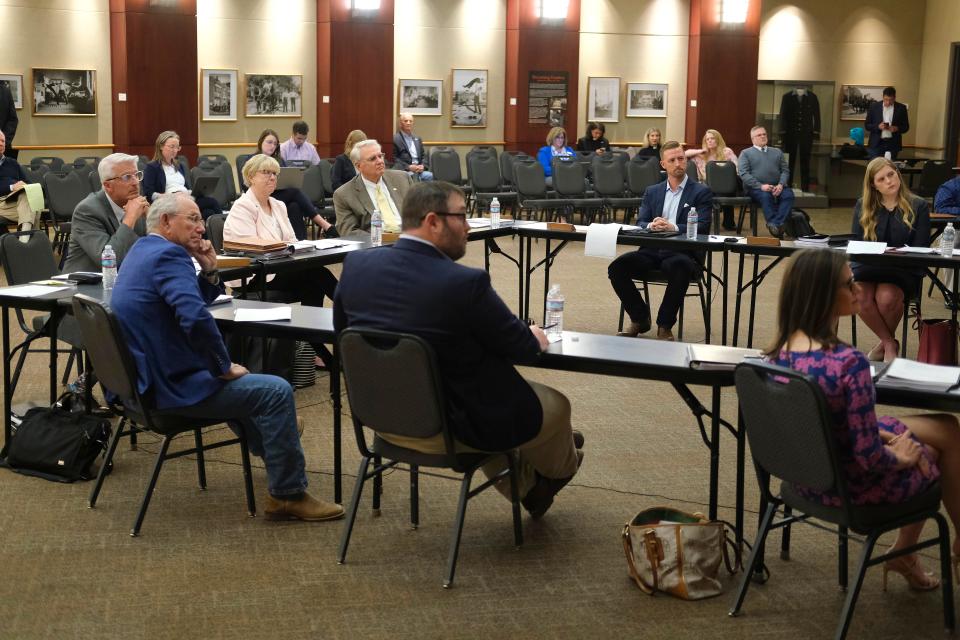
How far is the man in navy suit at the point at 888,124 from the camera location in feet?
57.4

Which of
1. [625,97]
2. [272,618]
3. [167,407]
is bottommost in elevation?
[272,618]

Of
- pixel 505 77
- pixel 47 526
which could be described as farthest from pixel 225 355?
pixel 505 77

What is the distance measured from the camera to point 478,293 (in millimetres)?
3664

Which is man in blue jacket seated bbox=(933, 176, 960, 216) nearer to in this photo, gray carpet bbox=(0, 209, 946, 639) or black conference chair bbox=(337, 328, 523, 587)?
gray carpet bbox=(0, 209, 946, 639)

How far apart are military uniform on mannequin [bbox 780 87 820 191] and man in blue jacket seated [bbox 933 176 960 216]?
972cm

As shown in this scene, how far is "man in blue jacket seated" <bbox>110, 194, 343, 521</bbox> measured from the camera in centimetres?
423

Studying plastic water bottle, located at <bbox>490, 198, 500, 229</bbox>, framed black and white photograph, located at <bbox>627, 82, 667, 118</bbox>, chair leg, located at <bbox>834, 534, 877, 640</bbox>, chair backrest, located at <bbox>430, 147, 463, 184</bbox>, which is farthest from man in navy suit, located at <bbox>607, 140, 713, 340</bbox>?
framed black and white photograph, located at <bbox>627, 82, 667, 118</bbox>

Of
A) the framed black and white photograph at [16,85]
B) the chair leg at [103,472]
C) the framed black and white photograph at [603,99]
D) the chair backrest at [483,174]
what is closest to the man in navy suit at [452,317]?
the chair leg at [103,472]

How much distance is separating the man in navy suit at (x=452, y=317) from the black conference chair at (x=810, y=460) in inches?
29.5

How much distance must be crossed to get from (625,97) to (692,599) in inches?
635

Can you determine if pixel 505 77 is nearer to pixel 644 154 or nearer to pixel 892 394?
pixel 644 154

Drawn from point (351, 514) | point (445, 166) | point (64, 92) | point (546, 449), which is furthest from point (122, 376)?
point (64, 92)

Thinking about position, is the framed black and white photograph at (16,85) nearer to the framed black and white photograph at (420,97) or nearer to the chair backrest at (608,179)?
the framed black and white photograph at (420,97)

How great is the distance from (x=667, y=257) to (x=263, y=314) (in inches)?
149
